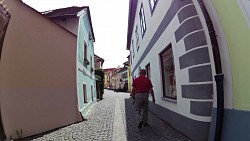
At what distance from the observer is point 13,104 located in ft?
21.4

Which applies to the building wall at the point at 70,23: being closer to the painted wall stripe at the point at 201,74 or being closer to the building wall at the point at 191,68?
the building wall at the point at 191,68

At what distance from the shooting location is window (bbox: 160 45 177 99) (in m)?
7.52

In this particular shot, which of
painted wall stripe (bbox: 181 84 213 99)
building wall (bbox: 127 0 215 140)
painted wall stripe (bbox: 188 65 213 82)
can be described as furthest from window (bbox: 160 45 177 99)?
painted wall stripe (bbox: 188 65 213 82)

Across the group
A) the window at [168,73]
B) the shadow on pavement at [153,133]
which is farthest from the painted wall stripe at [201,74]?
the window at [168,73]

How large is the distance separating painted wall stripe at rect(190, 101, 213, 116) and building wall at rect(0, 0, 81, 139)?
14.0 feet

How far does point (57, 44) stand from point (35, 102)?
7.11 ft

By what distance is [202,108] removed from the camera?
4.94 metres

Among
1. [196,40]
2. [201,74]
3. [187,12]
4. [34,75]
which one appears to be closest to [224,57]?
[201,74]

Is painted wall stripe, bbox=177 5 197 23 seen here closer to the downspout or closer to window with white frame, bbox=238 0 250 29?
the downspout

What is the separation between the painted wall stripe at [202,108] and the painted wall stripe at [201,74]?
44cm

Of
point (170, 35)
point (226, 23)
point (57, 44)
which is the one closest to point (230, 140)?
point (226, 23)

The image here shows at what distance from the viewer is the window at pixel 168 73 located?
752 centimetres

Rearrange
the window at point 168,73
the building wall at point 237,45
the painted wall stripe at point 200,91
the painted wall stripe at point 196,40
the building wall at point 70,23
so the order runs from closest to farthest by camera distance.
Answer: the building wall at point 237,45
the painted wall stripe at point 200,91
the painted wall stripe at point 196,40
the window at point 168,73
the building wall at point 70,23

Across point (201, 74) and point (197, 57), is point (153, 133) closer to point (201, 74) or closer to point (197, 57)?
point (201, 74)
